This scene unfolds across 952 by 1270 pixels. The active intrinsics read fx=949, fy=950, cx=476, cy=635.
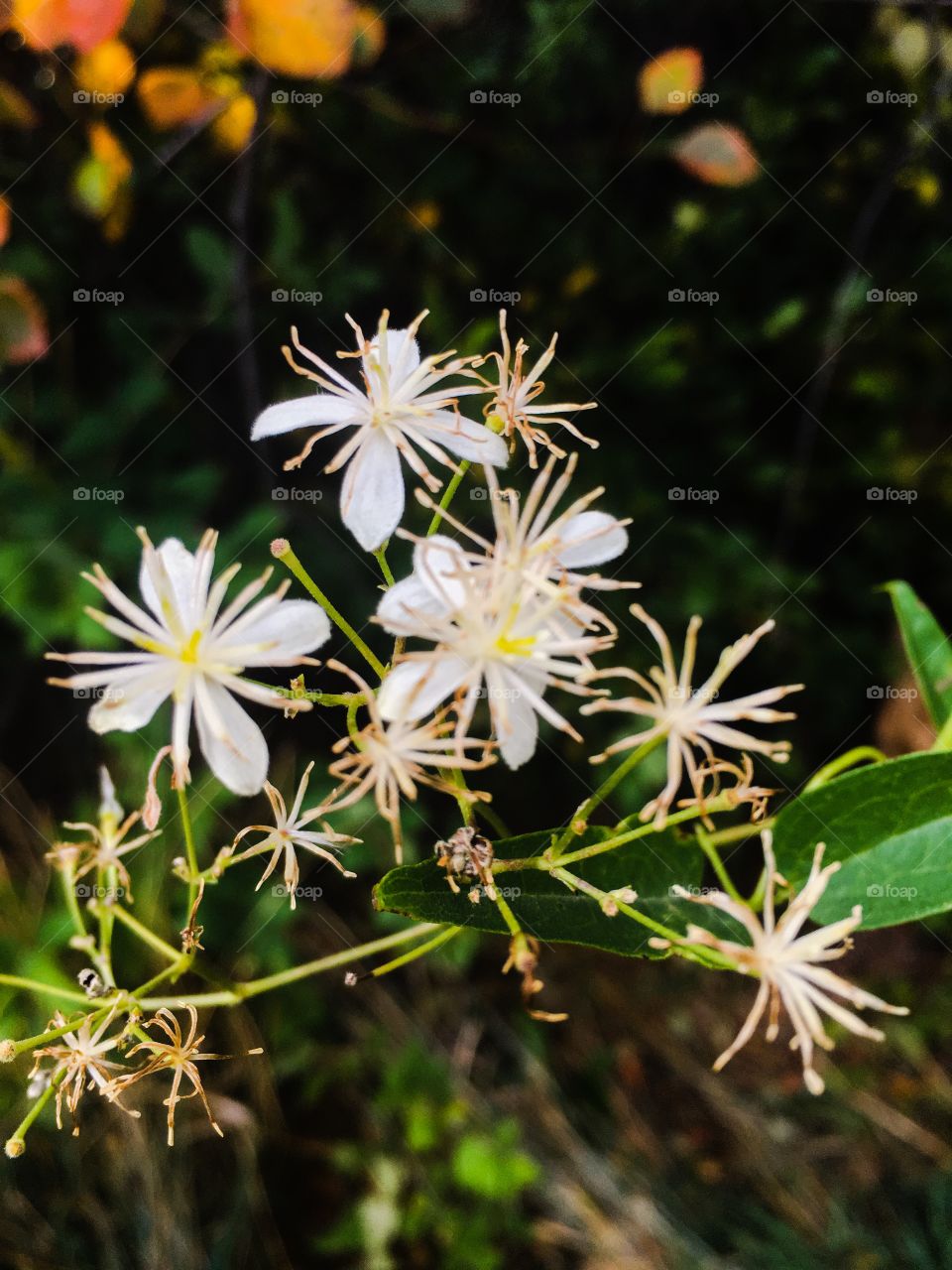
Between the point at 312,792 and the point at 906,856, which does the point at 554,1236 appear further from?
the point at 906,856

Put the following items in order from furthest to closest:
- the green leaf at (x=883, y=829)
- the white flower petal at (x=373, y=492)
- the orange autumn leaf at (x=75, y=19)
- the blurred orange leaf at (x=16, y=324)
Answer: the blurred orange leaf at (x=16, y=324) < the orange autumn leaf at (x=75, y=19) < the green leaf at (x=883, y=829) < the white flower petal at (x=373, y=492)

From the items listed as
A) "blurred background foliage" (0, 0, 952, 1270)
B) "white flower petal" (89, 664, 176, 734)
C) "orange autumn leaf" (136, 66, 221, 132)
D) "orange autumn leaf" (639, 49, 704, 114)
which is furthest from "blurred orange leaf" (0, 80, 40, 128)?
"white flower petal" (89, 664, 176, 734)

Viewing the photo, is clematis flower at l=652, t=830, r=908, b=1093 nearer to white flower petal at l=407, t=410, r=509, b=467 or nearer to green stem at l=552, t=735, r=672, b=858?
green stem at l=552, t=735, r=672, b=858

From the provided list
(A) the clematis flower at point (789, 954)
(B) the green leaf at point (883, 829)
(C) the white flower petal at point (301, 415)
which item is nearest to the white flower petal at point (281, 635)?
(C) the white flower petal at point (301, 415)

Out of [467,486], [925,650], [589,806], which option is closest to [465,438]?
[589,806]

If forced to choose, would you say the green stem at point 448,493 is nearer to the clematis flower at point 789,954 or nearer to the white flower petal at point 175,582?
the white flower petal at point 175,582

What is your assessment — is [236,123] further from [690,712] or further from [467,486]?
[690,712]

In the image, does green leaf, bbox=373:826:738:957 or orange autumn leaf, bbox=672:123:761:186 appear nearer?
green leaf, bbox=373:826:738:957
